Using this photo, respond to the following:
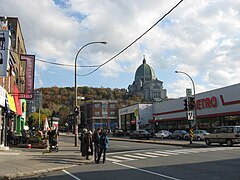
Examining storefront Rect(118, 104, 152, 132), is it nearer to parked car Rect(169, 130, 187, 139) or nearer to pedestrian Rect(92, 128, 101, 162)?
parked car Rect(169, 130, 187, 139)

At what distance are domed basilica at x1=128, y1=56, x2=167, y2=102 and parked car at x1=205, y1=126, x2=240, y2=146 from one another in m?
117

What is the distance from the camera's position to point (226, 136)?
28.4m

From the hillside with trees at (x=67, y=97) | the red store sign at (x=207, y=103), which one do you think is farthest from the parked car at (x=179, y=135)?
the hillside with trees at (x=67, y=97)

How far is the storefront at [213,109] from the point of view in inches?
1830

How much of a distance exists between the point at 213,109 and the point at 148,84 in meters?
96.4

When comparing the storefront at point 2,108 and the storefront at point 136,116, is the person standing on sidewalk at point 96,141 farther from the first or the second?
the storefront at point 136,116

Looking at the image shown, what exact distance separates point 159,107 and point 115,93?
69.2 m

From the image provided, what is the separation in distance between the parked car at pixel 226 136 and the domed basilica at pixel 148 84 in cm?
11747

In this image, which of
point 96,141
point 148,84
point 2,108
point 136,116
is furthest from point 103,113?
point 96,141

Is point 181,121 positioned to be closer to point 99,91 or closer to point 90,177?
point 90,177

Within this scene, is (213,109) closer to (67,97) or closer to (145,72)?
(67,97)

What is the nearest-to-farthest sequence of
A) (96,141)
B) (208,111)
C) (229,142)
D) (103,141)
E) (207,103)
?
(103,141) → (96,141) → (229,142) → (208,111) → (207,103)

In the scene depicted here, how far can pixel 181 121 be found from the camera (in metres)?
63.4

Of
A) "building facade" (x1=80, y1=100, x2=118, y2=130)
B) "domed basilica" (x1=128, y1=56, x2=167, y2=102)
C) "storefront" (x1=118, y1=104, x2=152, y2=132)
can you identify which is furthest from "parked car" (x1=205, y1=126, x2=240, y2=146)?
"domed basilica" (x1=128, y1=56, x2=167, y2=102)
